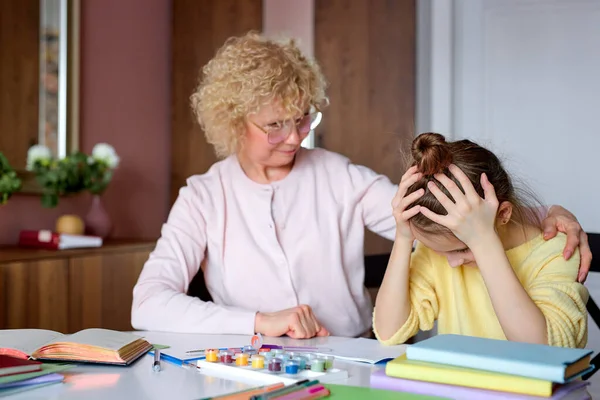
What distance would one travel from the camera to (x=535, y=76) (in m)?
3.46

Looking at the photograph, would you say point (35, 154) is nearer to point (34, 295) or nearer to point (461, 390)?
point (34, 295)

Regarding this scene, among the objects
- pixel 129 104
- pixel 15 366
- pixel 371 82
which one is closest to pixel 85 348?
pixel 15 366

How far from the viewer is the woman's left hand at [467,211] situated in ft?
4.35

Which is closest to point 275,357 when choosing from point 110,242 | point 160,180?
point 110,242

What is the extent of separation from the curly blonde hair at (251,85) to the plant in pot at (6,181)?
91cm

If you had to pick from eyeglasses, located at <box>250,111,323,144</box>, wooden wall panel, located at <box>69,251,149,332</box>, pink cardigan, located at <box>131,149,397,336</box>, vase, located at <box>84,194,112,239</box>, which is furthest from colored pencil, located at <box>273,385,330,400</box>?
vase, located at <box>84,194,112,239</box>

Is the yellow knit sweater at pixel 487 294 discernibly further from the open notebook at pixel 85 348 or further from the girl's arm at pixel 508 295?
the open notebook at pixel 85 348

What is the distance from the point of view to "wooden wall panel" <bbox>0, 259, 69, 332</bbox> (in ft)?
7.91

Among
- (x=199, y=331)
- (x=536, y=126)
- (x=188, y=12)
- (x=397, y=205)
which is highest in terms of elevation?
(x=188, y=12)

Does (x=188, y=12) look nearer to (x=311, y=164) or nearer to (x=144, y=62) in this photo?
(x=144, y=62)

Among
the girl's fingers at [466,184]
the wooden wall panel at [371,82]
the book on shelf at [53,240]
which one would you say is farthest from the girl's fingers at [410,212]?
the wooden wall panel at [371,82]

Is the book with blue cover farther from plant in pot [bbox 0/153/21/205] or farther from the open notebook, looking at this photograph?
plant in pot [bbox 0/153/21/205]

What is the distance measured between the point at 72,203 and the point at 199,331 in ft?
6.06

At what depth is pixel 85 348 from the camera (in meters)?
1.28
